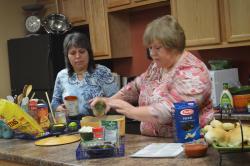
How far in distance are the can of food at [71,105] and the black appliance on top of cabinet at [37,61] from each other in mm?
1869

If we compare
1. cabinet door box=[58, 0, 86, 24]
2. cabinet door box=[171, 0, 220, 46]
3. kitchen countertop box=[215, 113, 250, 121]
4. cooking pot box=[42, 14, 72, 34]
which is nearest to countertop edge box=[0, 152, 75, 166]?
kitchen countertop box=[215, 113, 250, 121]

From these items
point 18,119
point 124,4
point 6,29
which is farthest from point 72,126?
point 6,29

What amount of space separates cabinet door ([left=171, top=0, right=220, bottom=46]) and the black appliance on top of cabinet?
1.42 metres

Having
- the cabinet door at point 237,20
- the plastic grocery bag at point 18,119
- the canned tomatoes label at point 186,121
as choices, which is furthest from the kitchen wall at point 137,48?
the canned tomatoes label at point 186,121

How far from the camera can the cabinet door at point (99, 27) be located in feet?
14.0

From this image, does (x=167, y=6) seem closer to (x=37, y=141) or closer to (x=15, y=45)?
(x=15, y=45)

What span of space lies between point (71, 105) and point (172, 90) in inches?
32.5

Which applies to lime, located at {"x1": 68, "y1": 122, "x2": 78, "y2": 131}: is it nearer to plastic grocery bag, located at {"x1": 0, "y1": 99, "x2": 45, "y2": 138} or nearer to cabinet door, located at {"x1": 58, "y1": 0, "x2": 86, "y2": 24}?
plastic grocery bag, located at {"x1": 0, "y1": 99, "x2": 45, "y2": 138}

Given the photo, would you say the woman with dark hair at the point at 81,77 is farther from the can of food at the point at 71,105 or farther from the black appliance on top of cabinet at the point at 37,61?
the black appliance on top of cabinet at the point at 37,61

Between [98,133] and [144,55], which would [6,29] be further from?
[98,133]

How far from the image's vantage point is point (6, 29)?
4.72 meters

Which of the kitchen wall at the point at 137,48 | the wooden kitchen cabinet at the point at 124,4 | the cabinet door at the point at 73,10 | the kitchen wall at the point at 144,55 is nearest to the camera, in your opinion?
the kitchen wall at the point at 144,55

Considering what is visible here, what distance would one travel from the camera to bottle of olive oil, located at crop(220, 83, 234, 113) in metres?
3.16

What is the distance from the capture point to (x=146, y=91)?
6.61 ft
